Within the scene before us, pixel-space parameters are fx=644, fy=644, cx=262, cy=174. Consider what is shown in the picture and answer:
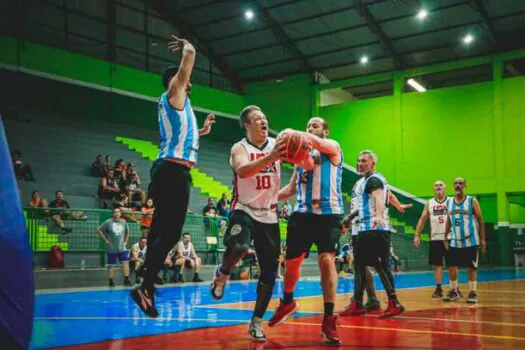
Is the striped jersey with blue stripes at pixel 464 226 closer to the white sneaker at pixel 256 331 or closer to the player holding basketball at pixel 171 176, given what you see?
the white sneaker at pixel 256 331

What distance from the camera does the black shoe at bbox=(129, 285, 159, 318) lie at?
5.48 meters

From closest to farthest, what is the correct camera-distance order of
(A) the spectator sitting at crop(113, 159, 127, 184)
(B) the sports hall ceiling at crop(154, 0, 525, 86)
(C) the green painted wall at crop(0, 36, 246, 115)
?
(A) the spectator sitting at crop(113, 159, 127, 184) < (C) the green painted wall at crop(0, 36, 246, 115) < (B) the sports hall ceiling at crop(154, 0, 525, 86)

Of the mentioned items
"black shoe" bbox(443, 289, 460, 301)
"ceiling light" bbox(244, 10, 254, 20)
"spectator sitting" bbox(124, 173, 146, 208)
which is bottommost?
"black shoe" bbox(443, 289, 460, 301)

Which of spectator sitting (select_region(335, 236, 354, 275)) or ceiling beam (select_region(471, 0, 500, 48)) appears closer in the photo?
spectator sitting (select_region(335, 236, 354, 275))

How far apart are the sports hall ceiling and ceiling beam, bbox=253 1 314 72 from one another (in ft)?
0.14

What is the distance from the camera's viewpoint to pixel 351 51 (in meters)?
29.5

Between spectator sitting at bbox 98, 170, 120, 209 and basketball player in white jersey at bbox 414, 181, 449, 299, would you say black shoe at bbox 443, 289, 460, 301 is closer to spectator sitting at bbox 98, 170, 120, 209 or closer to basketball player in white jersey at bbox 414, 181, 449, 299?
basketball player in white jersey at bbox 414, 181, 449, 299

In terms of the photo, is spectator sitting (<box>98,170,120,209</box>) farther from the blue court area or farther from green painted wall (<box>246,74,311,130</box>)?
green painted wall (<box>246,74,311,130</box>)

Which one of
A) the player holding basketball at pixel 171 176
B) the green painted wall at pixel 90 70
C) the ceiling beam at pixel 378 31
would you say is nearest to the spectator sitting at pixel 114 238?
the player holding basketball at pixel 171 176

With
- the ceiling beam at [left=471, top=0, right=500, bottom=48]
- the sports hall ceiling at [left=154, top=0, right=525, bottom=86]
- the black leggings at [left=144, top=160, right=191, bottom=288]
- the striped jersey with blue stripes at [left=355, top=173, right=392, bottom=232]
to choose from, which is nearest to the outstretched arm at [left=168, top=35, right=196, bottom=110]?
the black leggings at [left=144, top=160, right=191, bottom=288]

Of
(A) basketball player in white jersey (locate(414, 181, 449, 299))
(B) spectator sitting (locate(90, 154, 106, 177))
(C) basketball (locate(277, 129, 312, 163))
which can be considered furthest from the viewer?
(B) spectator sitting (locate(90, 154, 106, 177))

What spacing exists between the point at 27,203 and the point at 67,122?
8202 mm

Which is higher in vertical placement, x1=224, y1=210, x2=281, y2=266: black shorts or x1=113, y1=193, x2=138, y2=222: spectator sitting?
x1=113, y1=193, x2=138, y2=222: spectator sitting

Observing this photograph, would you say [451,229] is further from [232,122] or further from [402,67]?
[232,122]
